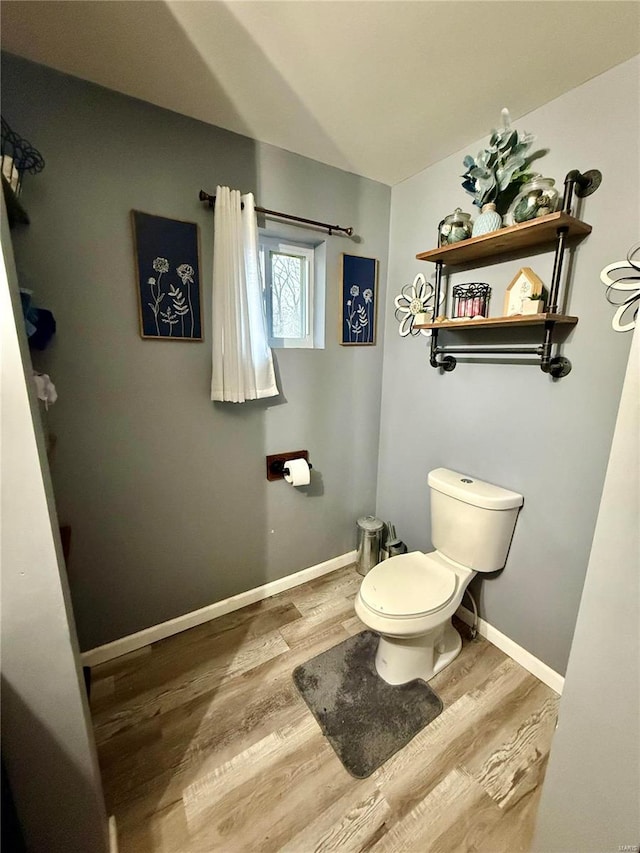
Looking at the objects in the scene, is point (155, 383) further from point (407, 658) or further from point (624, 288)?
point (624, 288)

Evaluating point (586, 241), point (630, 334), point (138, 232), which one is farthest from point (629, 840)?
point (138, 232)

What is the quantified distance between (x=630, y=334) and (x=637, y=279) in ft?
0.57

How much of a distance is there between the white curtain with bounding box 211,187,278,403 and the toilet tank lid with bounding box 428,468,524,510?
0.96 metres

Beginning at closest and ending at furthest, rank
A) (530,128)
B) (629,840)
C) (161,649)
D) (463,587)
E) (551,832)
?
(629,840), (551,832), (530,128), (463,587), (161,649)

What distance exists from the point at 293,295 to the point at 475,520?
1438mm

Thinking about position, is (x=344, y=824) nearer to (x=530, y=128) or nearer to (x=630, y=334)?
(x=630, y=334)

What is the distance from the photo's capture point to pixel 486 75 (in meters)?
1.13

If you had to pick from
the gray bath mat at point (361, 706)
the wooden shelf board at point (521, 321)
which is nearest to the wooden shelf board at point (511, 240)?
the wooden shelf board at point (521, 321)

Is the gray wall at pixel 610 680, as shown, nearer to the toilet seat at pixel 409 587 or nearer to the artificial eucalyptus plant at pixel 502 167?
the toilet seat at pixel 409 587

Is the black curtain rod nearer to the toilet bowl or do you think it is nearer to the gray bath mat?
the toilet bowl

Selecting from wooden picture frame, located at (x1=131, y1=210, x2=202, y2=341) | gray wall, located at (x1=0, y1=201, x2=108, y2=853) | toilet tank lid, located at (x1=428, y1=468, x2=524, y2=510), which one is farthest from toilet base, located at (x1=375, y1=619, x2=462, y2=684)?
wooden picture frame, located at (x1=131, y1=210, x2=202, y2=341)

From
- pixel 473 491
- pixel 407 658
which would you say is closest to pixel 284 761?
pixel 407 658

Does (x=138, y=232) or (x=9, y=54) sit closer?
(x=9, y=54)

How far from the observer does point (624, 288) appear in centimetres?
111
